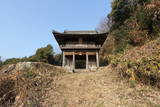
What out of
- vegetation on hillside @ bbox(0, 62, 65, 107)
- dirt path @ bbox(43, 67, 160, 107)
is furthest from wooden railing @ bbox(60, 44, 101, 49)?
dirt path @ bbox(43, 67, 160, 107)

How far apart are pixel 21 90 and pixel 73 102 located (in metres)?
2.30

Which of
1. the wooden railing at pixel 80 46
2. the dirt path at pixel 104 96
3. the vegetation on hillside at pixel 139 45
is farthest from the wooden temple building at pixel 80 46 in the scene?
the dirt path at pixel 104 96

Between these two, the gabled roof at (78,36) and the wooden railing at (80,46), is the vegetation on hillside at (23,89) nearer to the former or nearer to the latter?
the wooden railing at (80,46)

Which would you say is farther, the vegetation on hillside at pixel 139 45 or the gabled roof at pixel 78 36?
the gabled roof at pixel 78 36

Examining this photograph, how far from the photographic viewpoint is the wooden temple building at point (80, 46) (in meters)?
15.5

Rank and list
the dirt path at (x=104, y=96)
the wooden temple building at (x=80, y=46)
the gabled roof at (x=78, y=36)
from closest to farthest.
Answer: the dirt path at (x=104, y=96)
the gabled roof at (x=78, y=36)
the wooden temple building at (x=80, y=46)

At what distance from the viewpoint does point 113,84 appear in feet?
20.6

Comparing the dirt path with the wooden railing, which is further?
the wooden railing

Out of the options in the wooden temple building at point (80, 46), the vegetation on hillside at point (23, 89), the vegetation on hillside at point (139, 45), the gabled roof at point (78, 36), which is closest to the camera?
the vegetation on hillside at point (23, 89)

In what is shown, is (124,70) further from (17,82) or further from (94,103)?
(17,82)

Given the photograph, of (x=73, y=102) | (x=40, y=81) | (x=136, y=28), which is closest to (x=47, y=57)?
(x=136, y=28)

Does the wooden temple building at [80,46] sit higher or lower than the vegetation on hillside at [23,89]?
higher

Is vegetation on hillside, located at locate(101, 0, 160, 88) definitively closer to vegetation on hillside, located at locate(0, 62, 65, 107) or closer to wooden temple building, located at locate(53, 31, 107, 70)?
wooden temple building, located at locate(53, 31, 107, 70)

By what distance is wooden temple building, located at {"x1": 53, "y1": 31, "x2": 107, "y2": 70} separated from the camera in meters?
15.5
